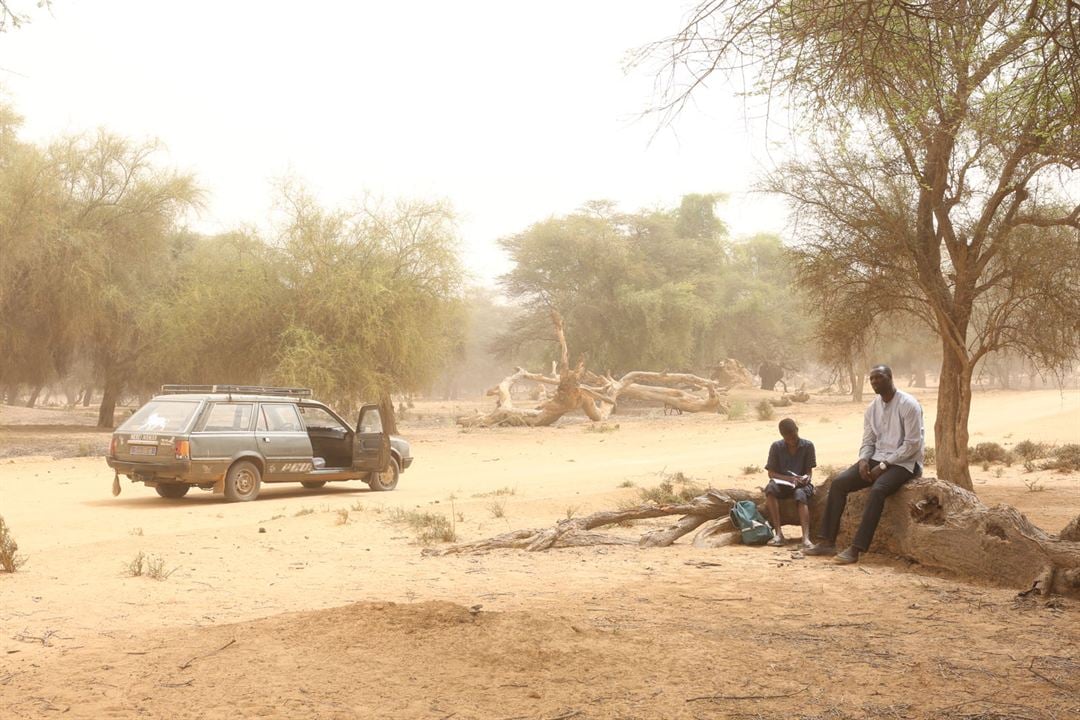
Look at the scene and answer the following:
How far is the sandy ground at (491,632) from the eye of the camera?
5.31 meters

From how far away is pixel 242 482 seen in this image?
16.2 m

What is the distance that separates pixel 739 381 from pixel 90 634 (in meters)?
48.9

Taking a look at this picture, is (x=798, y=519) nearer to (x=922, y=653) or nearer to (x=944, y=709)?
(x=922, y=653)

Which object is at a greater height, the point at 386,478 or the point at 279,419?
the point at 279,419

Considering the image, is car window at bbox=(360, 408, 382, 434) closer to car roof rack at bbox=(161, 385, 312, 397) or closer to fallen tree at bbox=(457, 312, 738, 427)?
car roof rack at bbox=(161, 385, 312, 397)

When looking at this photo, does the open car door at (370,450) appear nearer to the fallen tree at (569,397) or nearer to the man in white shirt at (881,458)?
the man in white shirt at (881,458)

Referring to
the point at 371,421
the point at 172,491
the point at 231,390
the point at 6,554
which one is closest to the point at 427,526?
the point at 6,554

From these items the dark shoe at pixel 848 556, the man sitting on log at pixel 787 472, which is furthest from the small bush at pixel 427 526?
the dark shoe at pixel 848 556

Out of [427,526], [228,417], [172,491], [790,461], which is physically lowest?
[427,526]

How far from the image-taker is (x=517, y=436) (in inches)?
1319

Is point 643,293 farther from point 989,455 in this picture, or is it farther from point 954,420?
point 954,420

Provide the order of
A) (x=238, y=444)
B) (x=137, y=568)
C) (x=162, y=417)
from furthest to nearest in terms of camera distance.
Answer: (x=238, y=444)
(x=162, y=417)
(x=137, y=568)

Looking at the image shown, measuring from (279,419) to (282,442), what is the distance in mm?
384

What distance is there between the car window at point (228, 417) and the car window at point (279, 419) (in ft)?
0.92
